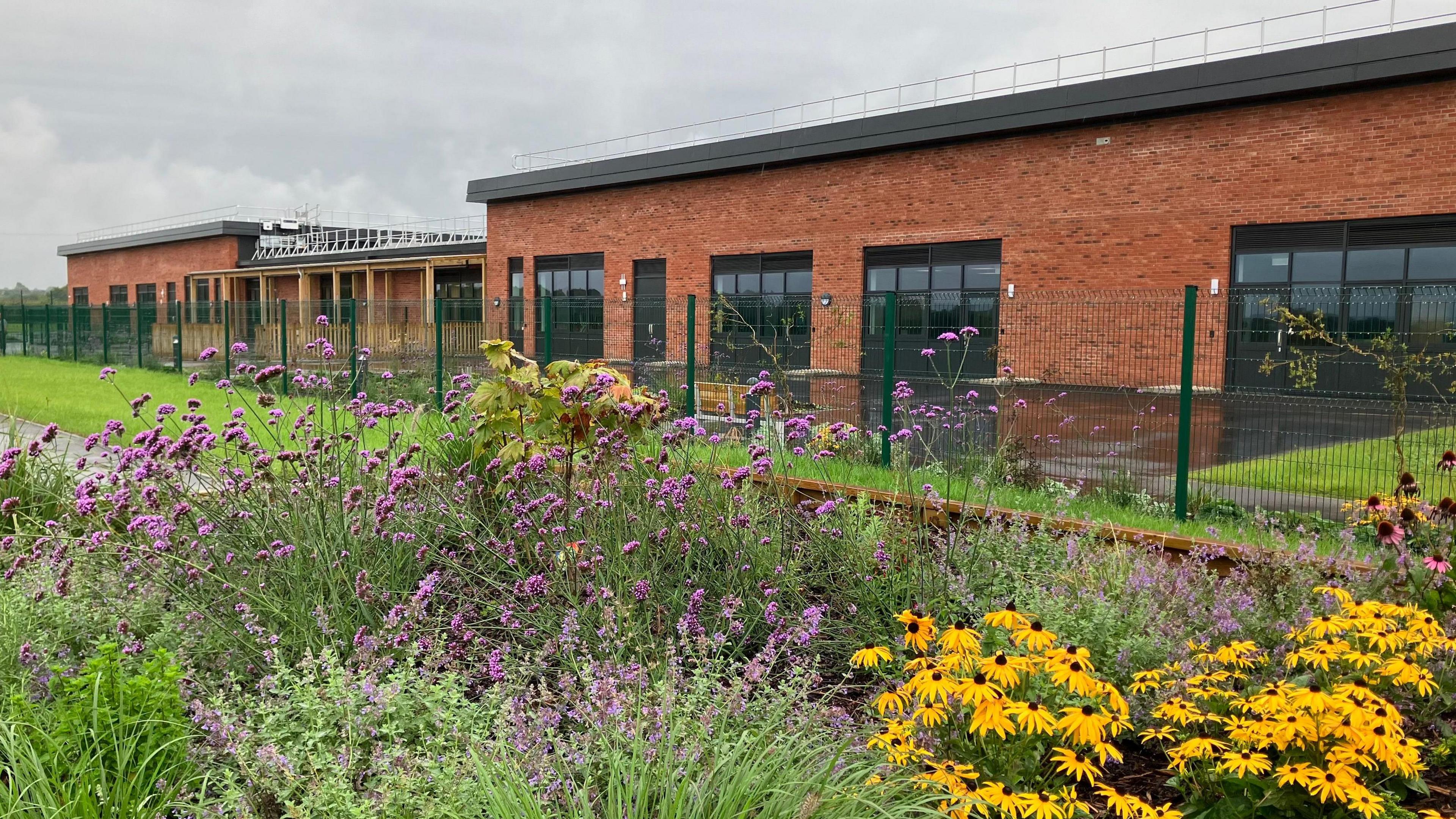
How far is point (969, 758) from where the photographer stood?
116 inches

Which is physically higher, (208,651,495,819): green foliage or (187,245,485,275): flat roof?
(187,245,485,275): flat roof

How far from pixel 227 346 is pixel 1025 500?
743 inches

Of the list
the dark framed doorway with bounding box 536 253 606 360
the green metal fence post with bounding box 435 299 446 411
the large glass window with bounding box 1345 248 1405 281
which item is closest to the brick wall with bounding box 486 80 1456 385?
the large glass window with bounding box 1345 248 1405 281

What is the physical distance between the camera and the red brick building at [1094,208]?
16172 mm

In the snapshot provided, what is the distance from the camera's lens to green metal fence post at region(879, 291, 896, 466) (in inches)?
354

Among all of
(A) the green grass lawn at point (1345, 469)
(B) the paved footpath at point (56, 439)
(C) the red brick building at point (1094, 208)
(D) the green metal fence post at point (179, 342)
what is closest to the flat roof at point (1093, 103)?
(C) the red brick building at point (1094, 208)

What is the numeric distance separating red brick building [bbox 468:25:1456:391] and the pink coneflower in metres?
7.12

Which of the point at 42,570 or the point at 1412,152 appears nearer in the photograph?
the point at 42,570

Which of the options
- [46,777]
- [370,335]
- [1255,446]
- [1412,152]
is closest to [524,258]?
[370,335]

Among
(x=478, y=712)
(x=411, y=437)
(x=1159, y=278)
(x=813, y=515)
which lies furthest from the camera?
(x=1159, y=278)

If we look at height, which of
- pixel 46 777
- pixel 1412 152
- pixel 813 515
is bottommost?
pixel 46 777

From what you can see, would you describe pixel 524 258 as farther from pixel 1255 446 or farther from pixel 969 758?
pixel 969 758

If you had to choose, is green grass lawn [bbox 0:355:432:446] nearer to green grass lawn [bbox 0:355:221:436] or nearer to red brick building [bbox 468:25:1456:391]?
green grass lawn [bbox 0:355:221:436]

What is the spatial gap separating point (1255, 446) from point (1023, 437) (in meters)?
1.98
